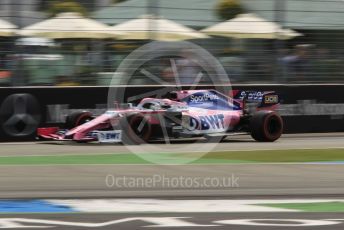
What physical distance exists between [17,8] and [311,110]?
23.0 feet

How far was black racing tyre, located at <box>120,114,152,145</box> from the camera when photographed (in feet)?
43.1

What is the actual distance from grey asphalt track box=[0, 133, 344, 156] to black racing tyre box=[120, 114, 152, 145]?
25cm

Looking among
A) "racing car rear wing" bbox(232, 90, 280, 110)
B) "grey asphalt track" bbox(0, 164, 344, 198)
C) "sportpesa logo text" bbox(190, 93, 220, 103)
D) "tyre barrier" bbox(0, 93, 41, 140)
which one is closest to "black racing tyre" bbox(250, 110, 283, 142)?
"racing car rear wing" bbox(232, 90, 280, 110)

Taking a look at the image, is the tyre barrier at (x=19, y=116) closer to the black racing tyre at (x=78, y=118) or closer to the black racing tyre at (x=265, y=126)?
the black racing tyre at (x=78, y=118)

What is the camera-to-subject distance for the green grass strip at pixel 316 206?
741cm

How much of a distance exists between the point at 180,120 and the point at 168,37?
3.14 meters

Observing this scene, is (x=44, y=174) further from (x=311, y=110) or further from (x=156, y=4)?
(x=311, y=110)

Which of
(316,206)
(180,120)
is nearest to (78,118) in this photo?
(180,120)

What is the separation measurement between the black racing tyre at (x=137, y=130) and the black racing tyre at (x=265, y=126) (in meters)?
2.15

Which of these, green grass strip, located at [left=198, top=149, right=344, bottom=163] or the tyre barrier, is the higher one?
the tyre barrier

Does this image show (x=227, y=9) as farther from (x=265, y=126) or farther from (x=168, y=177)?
(x=168, y=177)

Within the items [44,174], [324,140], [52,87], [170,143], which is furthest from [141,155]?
[324,140]

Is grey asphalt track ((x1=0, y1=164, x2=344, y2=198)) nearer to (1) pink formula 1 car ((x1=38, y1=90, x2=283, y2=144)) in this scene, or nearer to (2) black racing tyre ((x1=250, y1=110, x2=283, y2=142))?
(1) pink formula 1 car ((x1=38, y1=90, x2=283, y2=144))

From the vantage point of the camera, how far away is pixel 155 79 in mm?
15789
